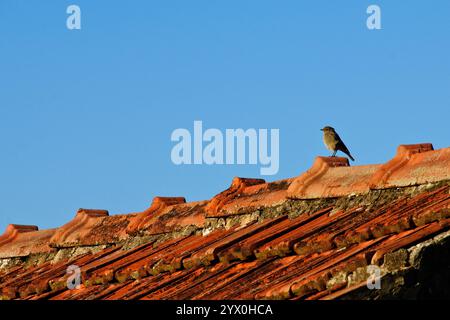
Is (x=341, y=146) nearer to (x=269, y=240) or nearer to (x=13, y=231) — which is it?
(x=13, y=231)

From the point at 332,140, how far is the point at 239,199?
355 cm

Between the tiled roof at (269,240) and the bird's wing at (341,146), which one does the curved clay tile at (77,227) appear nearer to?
the tiled roof at (269,240)

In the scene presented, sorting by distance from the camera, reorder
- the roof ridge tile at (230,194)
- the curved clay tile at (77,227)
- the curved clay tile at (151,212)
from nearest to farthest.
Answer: the roof ridge tile at (230,194) → the curved clay tile at (151,212) → the curved clay tile at (77,227)

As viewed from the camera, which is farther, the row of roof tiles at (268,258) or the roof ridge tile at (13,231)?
the roof ridge tile at (13,231)

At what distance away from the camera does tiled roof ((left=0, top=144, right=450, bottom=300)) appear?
206 inches

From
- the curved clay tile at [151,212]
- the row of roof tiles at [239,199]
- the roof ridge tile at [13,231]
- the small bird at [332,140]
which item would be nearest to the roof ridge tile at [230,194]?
the row of roof tiles at [239,199]

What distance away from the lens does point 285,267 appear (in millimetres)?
5934

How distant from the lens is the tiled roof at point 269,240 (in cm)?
523

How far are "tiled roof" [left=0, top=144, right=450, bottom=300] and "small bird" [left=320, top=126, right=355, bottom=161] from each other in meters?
2.46

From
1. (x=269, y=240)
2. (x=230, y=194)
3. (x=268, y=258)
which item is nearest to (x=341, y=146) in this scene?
(x=230, y=194)

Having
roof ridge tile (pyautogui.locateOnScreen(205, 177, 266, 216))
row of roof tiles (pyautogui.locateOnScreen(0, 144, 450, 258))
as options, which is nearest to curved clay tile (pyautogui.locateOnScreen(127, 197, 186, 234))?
row of roof tiles (pyautogui.locateOnScreen(0, 144, 450, 258))

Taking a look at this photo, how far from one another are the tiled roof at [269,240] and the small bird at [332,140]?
8.08 ft

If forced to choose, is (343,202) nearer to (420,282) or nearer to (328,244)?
(328,244)

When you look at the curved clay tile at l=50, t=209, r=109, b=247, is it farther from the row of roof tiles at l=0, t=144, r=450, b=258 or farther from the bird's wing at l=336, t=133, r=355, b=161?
the bird's wing at l=336, t=133, r=355, b=161
